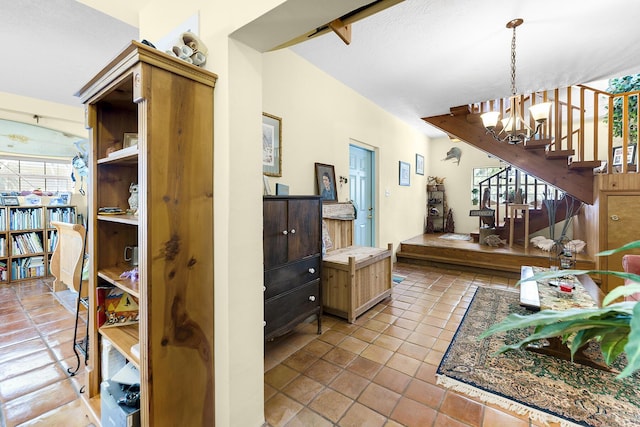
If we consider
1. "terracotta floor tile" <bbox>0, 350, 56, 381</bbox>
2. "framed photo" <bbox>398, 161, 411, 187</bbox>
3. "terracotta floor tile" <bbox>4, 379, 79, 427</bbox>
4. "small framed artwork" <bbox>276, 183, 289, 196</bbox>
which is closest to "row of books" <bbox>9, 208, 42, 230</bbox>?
"terracotta floor tile" <bbox>0, 350, 56, 381</bbox>

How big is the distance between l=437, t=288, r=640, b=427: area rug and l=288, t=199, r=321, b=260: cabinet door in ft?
4.19

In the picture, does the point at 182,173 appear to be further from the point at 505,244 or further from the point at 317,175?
the point at 505,244

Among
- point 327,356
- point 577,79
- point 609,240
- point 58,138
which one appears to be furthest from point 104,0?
point 609,240

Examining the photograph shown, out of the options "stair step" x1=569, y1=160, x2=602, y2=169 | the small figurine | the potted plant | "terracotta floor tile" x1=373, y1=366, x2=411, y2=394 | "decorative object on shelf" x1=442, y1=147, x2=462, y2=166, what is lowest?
"terracotta floor tile" x1=373, y1=366, x2=411, y2=394

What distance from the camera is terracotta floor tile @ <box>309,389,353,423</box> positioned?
62.1 inches

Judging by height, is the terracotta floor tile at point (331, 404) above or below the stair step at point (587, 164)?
below

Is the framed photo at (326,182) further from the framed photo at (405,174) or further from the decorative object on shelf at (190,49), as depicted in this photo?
the framed photo at (405,174)

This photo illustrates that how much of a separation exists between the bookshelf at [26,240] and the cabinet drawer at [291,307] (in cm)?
434

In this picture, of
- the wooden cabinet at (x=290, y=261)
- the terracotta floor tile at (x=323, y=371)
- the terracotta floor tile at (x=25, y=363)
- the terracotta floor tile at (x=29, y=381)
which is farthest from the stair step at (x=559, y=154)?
the terracotta floor tile at (x=25, y=363)

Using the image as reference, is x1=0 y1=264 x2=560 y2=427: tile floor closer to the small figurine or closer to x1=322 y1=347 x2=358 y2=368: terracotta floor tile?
x1=322 y1=347 x2=358 y2=368: terracotta floor tile

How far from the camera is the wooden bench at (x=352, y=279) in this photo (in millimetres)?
2668

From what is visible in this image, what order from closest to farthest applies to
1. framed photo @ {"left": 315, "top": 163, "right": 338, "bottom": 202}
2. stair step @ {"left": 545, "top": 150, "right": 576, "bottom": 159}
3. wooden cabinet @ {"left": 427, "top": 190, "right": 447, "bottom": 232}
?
framed photo @ {"left": 315, "top": 163, "right": 338, "bottom": 202}
stair step @ {"left": 545, "top": 150, "right": 576, "bottom": 159}
wooden cabinet @ {"left": 427, "top": 190, "right": 447, "bottom": 232}

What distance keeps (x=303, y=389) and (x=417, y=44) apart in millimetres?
3009

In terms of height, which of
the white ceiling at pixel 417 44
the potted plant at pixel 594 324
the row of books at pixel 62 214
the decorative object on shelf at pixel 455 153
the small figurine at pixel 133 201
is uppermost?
the white ceiling at pixel 417 44
